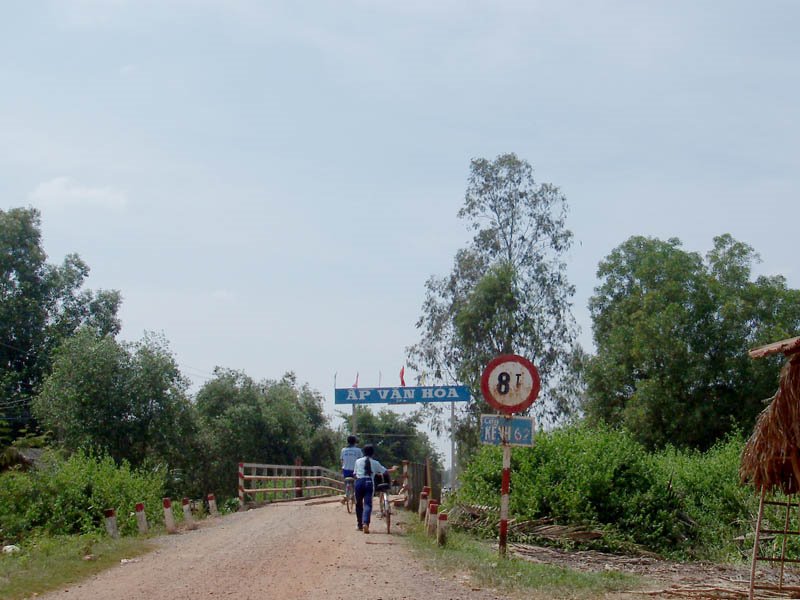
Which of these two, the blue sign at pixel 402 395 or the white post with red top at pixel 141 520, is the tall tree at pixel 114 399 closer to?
the blue sign at pixel 402 395

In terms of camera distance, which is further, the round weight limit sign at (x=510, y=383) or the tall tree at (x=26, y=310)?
the tall tree at (x=26, y=310)

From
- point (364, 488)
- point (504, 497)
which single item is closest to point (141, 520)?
point (364, 488)

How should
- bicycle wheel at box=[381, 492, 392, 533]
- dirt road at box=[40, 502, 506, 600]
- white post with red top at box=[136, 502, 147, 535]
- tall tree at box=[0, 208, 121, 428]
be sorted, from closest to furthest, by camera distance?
dirt road at box=[40, 502, 506, 600] → bicycle wheel at box=[381, 492, 392, 533] → white post with red top at box=[136, 502, 147, 535] → tall tree at box=[0, 208, 121, 428]

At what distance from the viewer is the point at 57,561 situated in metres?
12.3

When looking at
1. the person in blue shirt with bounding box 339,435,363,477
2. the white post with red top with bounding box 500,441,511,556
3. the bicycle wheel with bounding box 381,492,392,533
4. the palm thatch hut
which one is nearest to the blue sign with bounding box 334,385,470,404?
the person in blue shirt with bounding box 339,435,363,477

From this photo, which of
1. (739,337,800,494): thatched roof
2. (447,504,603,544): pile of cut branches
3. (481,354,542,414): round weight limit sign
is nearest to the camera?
(739,337,800,494): thatched roof

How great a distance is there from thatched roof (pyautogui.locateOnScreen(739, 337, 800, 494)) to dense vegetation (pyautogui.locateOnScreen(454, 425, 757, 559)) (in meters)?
6.51

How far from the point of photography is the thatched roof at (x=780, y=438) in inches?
323

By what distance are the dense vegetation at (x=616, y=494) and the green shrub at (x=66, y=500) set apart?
753cm

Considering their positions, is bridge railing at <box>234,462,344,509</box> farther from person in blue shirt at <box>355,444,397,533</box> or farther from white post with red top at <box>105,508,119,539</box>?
person in blue shirt at <box>355,444,397,533</box>

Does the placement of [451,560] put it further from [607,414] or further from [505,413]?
[607,414]

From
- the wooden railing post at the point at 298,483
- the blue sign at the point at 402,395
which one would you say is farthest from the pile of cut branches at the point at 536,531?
the wooden railing post at the point at 298,483

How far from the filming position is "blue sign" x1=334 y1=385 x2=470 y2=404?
30766 millimetres

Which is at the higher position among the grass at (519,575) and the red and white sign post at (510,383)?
the red and white sign post at (510,383)
